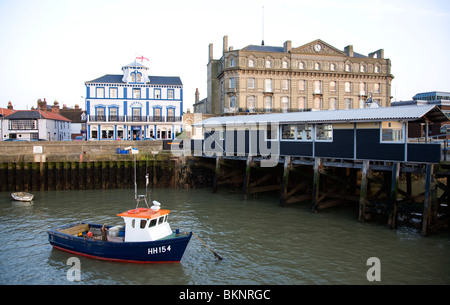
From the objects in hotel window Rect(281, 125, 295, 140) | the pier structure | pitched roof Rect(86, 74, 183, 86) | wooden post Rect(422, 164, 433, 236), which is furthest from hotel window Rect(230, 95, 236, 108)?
wooden post Rect(422, 164, 433, 236)

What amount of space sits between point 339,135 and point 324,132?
1.48 metres

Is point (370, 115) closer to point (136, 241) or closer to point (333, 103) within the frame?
point (136, 241)

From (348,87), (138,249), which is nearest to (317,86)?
(348,87)

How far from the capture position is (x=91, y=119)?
52.6 metres

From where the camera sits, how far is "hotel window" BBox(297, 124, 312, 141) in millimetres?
→ 26328

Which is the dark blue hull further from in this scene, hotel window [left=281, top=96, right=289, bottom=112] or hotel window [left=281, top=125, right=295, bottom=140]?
hotel window [left=281, top=96, right=289, bottom=112]

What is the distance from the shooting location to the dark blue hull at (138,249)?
16.1 meters

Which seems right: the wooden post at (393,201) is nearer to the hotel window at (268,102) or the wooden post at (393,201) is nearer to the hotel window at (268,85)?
the hotel window at (268,102)

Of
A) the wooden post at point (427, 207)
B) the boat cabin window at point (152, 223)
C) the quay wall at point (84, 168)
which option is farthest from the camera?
the quay wall at point (84, 168)

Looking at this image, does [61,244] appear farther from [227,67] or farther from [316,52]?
[316,52]

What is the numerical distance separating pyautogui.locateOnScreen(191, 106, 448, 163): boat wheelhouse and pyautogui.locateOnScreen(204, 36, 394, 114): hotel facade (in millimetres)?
21598

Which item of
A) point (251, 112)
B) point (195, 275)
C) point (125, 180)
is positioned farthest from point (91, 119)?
point (195, 275)

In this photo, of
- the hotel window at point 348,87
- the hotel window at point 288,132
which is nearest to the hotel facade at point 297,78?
the hotel window at point 348,87

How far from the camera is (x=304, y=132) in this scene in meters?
26.7
